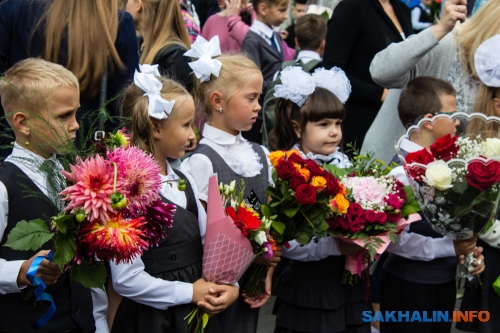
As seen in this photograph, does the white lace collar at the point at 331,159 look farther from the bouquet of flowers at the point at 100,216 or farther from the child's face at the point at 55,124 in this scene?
the bouquet of flowers at the point at 100,216

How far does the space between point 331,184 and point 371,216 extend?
283 millimetres

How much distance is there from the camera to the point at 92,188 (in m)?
2.67

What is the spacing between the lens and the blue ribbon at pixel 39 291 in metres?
2.91

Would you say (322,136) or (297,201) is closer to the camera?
(297,201)

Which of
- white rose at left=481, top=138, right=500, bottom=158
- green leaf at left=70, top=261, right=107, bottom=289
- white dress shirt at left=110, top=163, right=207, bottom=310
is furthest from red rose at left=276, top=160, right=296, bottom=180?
green leaf at left=70, top=261, right=107, bottom=289

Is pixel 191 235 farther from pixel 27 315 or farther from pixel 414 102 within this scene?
pixel 414 102

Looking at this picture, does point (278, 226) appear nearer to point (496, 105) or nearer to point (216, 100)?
Answer: point (216, 100)

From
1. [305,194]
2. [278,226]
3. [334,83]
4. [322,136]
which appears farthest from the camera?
[334,83]

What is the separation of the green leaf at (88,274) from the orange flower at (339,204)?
1.26 meters

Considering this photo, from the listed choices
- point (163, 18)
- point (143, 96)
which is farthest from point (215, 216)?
point (163, 18)

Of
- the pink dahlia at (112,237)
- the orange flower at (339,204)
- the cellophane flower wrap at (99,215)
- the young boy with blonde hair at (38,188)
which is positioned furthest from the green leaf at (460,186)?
the young boy with blonde hair at (38,188)

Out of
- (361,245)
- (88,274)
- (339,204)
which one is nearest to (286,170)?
(339,204)

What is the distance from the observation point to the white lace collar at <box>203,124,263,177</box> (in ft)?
13.0

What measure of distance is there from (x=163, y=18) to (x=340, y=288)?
2255mm
